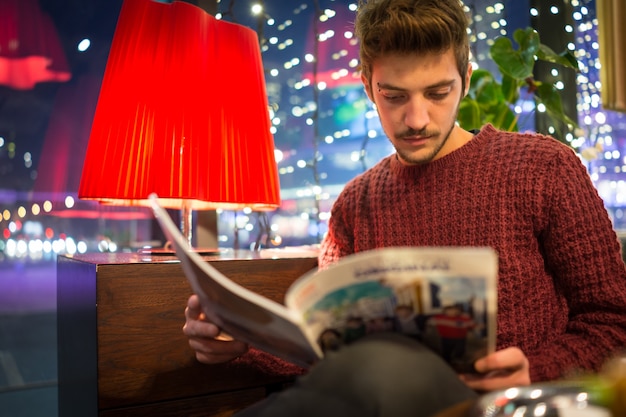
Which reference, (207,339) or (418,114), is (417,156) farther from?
(207,339)

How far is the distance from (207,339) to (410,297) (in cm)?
50

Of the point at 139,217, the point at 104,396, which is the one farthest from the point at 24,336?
the point at 104,396

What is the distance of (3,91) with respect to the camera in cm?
188

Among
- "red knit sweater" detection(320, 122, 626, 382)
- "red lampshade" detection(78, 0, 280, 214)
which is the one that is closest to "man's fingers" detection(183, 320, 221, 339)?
"red lampshade" detection(78, 0, 280, 214)

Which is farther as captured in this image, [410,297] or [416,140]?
[416,140]

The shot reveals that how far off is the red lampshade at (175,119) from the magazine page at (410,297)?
2.16 feet

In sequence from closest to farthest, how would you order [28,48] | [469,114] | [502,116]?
[28,48]
[469,114]
[502,116]

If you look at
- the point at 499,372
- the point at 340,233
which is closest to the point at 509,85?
the point at 340,233

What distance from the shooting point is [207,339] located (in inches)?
39.3

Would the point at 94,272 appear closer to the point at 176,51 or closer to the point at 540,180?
the point at 176,51

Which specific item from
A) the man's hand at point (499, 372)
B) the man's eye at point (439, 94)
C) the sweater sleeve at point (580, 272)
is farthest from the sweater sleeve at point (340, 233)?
the man's hand at point (499, 372)

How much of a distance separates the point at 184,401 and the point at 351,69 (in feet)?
5.48

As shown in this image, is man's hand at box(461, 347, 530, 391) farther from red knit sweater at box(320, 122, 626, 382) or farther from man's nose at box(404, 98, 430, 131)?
man's nose at box(404, 98, 430, 131)

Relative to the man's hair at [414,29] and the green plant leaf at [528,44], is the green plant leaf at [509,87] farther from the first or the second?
the man's hair at [414,29]
